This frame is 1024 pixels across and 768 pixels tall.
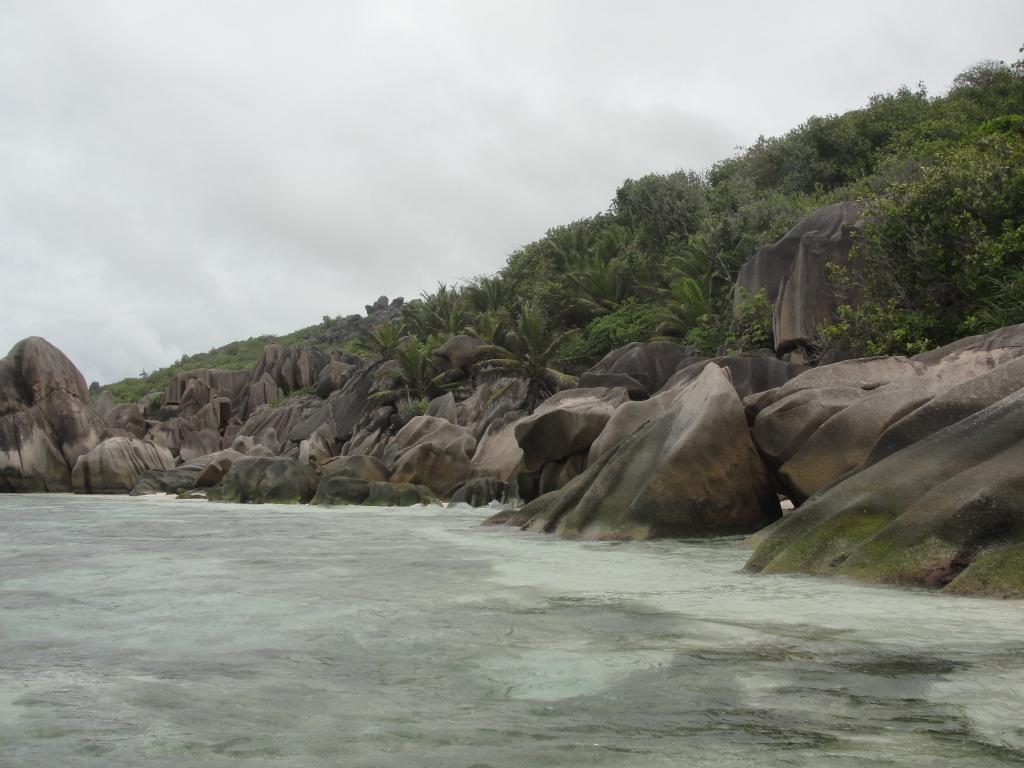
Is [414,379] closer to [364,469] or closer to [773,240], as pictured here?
[364,469]

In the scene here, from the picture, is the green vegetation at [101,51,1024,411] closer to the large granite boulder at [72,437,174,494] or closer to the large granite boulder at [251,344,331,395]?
the large granite boulder at [251,344,331,395]

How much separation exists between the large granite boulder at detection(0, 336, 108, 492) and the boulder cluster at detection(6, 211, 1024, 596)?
1.9 inches

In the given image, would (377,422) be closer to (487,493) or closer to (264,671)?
(487,493)

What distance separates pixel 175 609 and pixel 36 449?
2552 centimetres

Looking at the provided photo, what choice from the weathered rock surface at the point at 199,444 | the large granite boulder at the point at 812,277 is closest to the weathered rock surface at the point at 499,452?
the large granite boulder at the point at 812,277

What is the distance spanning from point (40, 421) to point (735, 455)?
25282mm

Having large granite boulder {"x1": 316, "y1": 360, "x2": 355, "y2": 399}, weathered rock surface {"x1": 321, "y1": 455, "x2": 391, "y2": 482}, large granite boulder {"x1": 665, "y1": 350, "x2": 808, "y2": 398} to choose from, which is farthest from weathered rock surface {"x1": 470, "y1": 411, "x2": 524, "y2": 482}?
large granite boulder {"x1": 316, "y1": 360, "x2": 355, "y2": 399}

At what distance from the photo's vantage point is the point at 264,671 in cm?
351

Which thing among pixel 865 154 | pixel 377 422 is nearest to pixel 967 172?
pixel 865 154

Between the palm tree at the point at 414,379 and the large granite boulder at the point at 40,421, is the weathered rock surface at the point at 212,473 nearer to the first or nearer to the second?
the large granite boulder at the point at 40,421

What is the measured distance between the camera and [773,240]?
27.6 metres

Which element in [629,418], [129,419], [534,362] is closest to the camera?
[629,418]

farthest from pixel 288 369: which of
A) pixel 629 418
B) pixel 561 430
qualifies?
pixel 629 418

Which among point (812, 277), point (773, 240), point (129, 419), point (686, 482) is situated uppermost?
point (773, 240)
